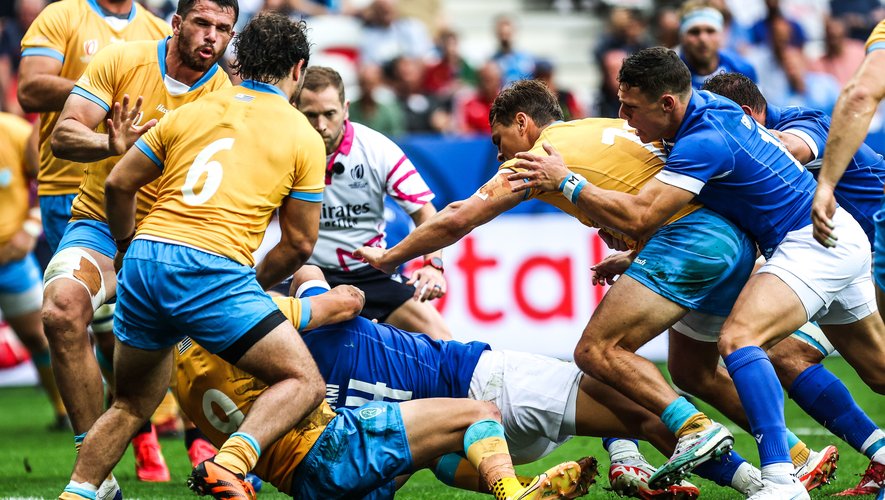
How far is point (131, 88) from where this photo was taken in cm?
651

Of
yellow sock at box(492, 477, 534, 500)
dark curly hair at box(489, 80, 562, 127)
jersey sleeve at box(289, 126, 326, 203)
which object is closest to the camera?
yellow sock at box(492, 477, 534, 500)

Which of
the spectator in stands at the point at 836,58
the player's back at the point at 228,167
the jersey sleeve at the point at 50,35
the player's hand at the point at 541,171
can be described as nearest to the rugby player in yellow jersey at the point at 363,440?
the player's back at the point at 228,167

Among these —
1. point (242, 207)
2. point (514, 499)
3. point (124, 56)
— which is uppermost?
point (124, 56)

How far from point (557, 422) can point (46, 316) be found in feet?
8.67

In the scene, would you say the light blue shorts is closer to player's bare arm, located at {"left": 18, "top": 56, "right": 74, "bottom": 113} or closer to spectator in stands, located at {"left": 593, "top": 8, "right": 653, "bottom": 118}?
player's bare arm, located at {"left": 18, "top": 56, "right": 74, "bottom": 113}

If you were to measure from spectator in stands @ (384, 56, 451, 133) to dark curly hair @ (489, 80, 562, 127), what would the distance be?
756 centimetres

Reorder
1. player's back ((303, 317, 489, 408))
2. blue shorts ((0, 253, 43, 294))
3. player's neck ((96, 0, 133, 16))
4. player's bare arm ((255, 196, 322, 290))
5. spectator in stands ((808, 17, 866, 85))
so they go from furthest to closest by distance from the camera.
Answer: spectator in stands ((808, 17, 866, 85)), blue shorts ((0, 253, 43, 294)), player's neck ((96, 0, 133, 16)), player's back ((303, 317, 489, 408)), player's bare arm ((255, 196, 322, 290))

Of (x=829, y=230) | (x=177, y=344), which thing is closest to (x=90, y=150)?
(x=177, y=344)

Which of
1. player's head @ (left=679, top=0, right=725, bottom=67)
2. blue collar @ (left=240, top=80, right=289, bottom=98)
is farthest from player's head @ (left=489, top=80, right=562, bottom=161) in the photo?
player's head @ (left=679, top=0, right=725, bottom=67)

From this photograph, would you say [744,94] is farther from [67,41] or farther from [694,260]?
[67,41]

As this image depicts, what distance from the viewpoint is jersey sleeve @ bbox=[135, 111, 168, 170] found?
5.39 metres

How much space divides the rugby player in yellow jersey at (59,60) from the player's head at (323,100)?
106 cm

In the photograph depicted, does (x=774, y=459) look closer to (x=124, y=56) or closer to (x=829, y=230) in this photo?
(x=829, y=230)

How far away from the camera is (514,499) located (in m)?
4.98
